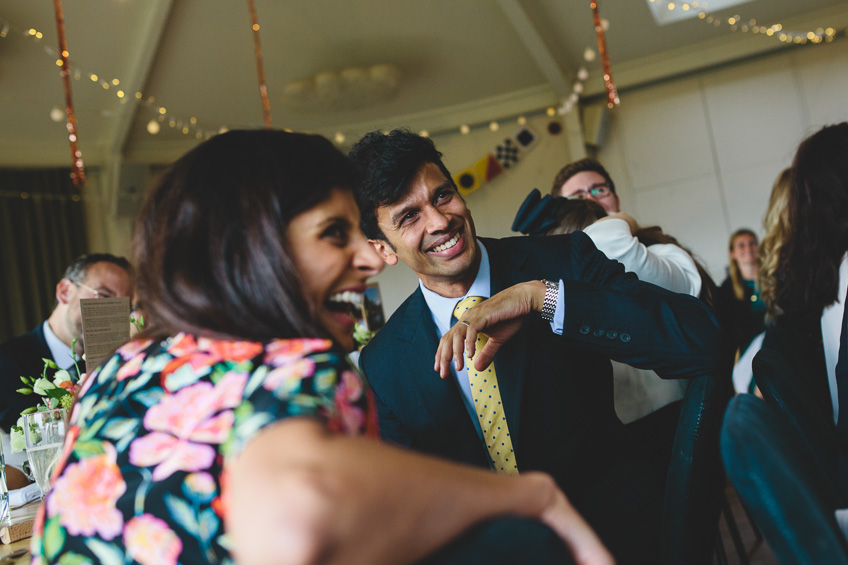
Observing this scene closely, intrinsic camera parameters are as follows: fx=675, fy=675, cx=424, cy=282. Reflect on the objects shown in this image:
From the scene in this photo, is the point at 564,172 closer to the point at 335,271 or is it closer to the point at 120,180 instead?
the point at 335,271

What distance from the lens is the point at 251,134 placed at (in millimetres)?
815

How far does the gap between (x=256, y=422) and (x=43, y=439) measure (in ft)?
4.45

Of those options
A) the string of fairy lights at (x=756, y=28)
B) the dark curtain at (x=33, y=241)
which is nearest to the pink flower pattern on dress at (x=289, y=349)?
the string of fairy lights at (x=756, y=28)

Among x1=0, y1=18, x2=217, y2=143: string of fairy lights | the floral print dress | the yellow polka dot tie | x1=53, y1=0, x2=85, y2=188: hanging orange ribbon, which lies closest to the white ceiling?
x1=0, y1=18, x2=217, y2=143: string of fairy lights

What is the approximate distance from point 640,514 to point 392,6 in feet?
15.7

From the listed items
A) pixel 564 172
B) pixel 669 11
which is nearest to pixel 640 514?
pixel 564 172

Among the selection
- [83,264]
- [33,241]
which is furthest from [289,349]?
[33,241]

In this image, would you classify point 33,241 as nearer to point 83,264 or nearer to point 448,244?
point 83,264

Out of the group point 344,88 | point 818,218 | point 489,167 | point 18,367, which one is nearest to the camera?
point 818,218

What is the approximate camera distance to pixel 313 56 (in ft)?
19.5

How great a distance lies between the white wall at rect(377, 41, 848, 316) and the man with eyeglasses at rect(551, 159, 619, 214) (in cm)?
407

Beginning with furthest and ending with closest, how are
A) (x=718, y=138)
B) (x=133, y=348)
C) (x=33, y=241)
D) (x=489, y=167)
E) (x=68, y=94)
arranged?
(x=489, y=167) → (x=718, y=138) → (x=33, y=241) → (x=68, y=94) → (x=133, y=348)

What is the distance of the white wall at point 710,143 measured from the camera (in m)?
6.67

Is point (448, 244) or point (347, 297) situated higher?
point (448, 244)
